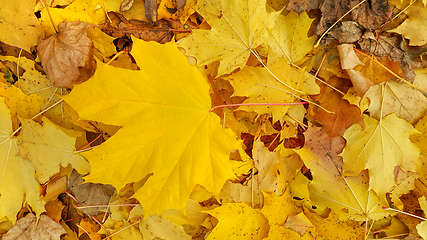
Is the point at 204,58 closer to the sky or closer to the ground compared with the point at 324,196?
closer to the sky

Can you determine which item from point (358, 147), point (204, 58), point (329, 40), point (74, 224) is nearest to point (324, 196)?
point (358, 147)

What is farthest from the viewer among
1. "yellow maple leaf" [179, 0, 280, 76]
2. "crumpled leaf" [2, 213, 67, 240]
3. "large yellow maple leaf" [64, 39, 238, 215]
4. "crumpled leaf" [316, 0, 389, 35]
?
"crumpled leaf" [2, 213, 67, 240]

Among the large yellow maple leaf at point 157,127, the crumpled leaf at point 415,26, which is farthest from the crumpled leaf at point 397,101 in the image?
the large yellow maple leaf at point 157,127

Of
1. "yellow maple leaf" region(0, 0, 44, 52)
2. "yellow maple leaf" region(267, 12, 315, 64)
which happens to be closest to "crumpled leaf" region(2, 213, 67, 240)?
"yellow maple leaf" region(0, 0, 44, 52)

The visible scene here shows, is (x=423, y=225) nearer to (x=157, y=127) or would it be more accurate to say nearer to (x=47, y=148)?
(x=157, y=127)

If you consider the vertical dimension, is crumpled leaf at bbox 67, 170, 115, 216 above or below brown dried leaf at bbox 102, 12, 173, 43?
below

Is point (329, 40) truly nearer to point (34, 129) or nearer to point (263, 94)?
point (263, 94)

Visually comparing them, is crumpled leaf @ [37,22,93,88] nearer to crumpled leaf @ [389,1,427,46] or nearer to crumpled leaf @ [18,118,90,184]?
crumpled leaf @ [18,118,90,184]
